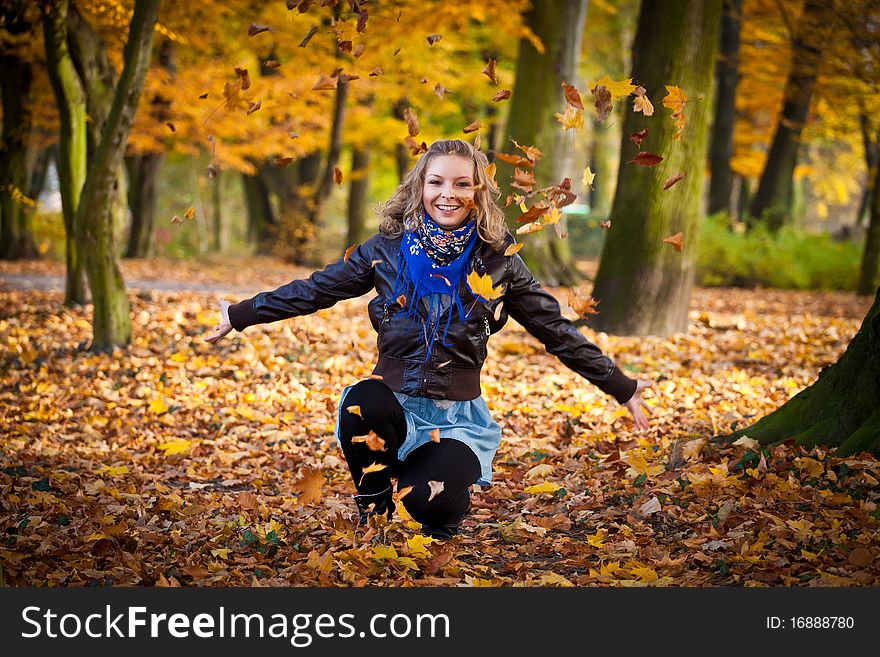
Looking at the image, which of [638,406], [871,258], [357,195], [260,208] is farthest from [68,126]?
[260,208]

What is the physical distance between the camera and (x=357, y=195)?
2120 cm

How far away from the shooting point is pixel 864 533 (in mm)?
3611

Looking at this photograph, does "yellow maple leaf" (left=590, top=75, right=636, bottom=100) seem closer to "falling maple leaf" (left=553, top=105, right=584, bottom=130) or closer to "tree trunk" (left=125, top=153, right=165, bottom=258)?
"falling maple leaf" (left=553, top=105, right=584, bottom=130)

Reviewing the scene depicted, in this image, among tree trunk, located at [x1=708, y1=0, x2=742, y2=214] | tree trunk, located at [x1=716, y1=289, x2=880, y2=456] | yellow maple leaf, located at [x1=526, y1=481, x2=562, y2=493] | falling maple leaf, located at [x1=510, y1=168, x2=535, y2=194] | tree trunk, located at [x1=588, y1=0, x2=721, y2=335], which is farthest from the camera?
tree trunk, located at [x1=708, y1=0, x2=742, y2=214]

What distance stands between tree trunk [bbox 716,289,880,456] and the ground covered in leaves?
0.12 m

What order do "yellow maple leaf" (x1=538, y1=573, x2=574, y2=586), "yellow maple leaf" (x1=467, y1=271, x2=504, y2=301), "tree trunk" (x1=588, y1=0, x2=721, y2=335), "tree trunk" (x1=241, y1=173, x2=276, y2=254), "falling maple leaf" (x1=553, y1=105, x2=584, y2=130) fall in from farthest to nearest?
"tree trunk" (x1=241, y1=173, x2=276, y2=254), "tree trunk" (x1=588, y1=0, x2=721, y2=335), "falling maple leaf" (x1=553, y1=105, x2=584, y2=130), "yellow maple leaf" (x1=467, y1=271, x2=504, y2=301), "yellow maple leaf" (x1=538, y1=573, x2=574, y2=586)

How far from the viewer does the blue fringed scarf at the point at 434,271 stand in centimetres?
380

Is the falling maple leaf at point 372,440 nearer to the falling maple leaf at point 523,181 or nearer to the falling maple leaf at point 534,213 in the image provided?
the falling maple leaf at point 534,213

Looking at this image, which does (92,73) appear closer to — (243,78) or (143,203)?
(243,78)

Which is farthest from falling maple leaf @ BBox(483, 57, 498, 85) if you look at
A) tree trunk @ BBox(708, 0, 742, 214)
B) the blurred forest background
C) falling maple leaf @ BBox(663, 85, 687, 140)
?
tree trunk @ BBox(708, 0, 742, 214)

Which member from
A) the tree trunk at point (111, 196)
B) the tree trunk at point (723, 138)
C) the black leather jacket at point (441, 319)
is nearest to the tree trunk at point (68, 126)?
the tree trunk at point (111, 196)

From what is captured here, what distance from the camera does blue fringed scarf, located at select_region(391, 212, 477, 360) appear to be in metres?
3.80

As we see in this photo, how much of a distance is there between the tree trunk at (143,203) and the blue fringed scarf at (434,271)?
56.9 feet

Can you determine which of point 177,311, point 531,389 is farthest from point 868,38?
point 177,311
